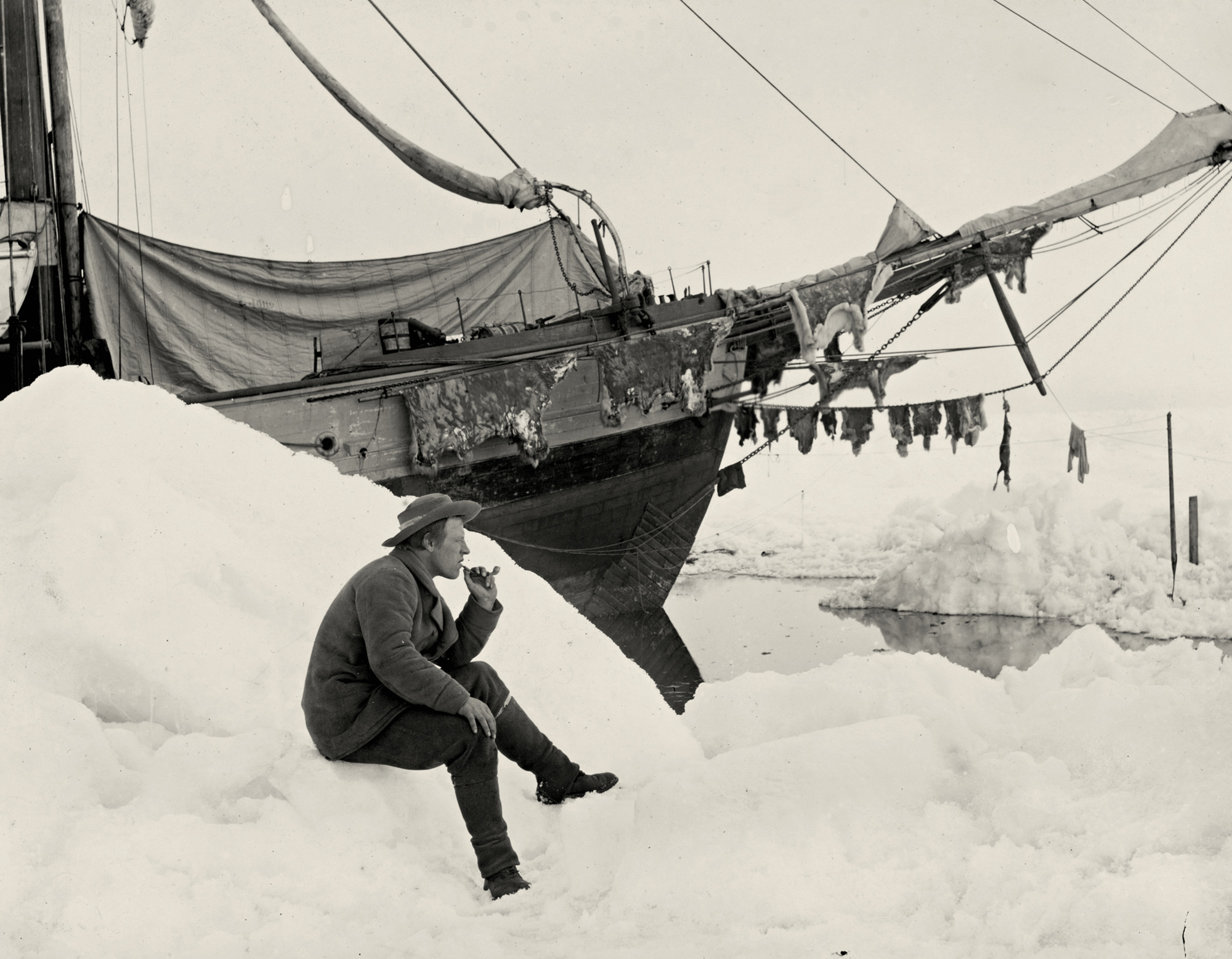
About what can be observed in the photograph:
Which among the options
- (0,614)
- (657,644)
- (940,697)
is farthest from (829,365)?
(0,614)

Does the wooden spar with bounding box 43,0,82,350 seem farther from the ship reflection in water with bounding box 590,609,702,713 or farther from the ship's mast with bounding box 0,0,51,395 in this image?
the ship reflection in water with bounding box 590,609,702,713

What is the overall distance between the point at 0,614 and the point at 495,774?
6.39 feet

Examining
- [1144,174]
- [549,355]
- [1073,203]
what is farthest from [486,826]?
[1144,174]

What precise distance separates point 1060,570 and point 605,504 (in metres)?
6.05

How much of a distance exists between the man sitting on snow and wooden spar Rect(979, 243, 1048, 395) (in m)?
10.7

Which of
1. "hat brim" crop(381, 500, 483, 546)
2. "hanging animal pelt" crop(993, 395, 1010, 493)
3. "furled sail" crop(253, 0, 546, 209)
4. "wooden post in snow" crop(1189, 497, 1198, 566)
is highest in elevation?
"furled sail" crop(253, 0, 546, 209)

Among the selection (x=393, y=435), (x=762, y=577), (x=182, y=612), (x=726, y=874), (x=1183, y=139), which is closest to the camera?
(x=726, y=874)

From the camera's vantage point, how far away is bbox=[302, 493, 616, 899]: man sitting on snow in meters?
3.29

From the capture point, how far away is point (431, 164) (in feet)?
43.8

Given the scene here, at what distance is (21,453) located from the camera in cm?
470

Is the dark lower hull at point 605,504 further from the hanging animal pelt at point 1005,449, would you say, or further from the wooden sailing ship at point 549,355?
the hanging animal pelt at point 1005,449

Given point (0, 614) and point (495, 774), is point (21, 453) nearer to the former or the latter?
point (0, 614)

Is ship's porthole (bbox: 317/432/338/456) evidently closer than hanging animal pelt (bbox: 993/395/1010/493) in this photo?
Yes

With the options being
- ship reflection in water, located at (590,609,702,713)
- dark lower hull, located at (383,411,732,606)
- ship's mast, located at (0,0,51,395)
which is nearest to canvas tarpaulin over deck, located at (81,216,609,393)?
ship's mast, located at (0,0,51,395)
